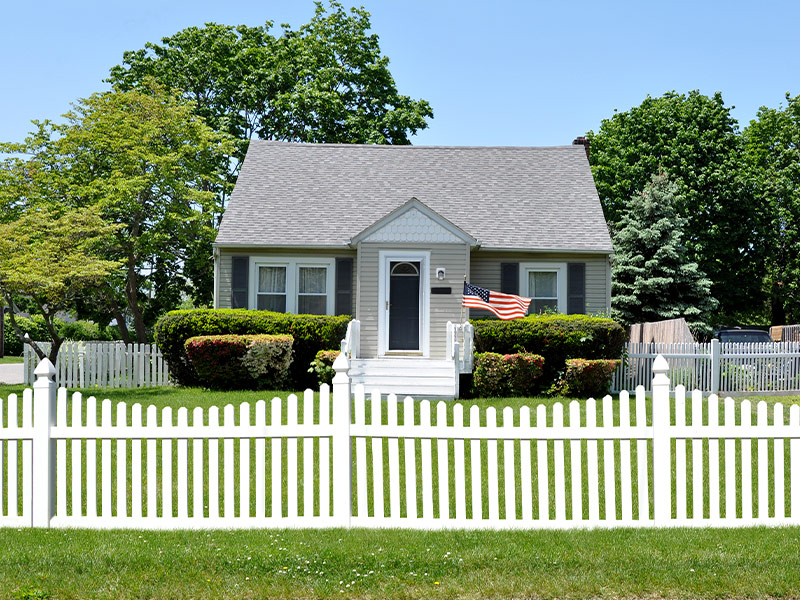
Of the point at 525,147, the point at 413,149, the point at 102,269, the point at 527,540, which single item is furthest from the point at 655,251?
the point at 527,540

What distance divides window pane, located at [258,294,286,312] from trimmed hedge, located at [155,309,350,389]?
1627 mm

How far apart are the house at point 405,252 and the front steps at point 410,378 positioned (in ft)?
0.11

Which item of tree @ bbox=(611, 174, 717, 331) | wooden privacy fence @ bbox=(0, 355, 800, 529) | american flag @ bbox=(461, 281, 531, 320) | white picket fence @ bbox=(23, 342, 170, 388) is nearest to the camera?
wooden privacy fence @ bbox=(0, 355, 800, 529)

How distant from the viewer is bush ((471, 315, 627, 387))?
17094 millimetres

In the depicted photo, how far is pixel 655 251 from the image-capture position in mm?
29266

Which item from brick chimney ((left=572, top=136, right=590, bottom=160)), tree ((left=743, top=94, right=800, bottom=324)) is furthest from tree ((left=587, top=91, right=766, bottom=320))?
brick chimney ((left=572, top=136, right=590, bottom=160))

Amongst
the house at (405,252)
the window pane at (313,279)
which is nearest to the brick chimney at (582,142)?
the house at (405,252)

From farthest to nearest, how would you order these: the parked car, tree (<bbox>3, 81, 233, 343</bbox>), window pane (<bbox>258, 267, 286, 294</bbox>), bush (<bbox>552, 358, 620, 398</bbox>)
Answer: the parked car → tree (<bbox>3, 81, 233, 343</bbox>) → window pane (<bbox>258, 267, 286, 294</bbox>) → bush (<bbox>552, 358, 620, 398</bbox>)

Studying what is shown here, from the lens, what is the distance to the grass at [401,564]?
496cm

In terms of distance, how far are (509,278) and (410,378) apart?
15.3 ft

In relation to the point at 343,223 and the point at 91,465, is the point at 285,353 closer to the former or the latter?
the point at 343,223

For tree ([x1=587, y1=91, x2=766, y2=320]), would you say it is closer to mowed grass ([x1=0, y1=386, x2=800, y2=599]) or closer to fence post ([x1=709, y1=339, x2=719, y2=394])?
fence post ([x1=709, y1=339, x2=719, y2=394])

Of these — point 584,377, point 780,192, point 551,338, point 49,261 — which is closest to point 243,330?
point 49,261

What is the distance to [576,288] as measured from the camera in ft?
65.7
